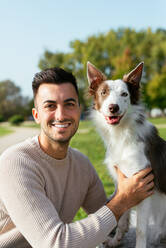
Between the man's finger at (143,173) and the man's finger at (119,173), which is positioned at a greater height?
the man's finger at (143,173)

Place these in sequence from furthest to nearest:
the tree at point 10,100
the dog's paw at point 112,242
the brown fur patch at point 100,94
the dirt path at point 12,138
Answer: the tree at point 10,100
the dirt path at point 12,138
the dog's paw at point 112,242
the brown fur patch at point 100,94

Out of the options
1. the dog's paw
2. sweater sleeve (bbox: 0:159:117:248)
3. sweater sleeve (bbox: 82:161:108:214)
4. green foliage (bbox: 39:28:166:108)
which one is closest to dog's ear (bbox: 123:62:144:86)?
sweater sleeve (bbox: 82:161:108:214)

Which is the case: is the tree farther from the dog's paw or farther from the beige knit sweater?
the beige knit sweater

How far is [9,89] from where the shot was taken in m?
57.4

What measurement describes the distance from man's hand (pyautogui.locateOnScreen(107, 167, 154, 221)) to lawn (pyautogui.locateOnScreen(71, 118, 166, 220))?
68 centimetres

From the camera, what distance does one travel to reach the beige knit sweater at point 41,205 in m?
1.86

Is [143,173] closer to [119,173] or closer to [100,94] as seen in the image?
[119,173]

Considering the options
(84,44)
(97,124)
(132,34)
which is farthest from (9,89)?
(97,124)

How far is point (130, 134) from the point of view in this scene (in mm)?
2500

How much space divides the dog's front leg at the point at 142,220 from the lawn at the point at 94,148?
696mm

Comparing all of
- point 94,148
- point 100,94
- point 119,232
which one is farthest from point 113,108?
point 94,148

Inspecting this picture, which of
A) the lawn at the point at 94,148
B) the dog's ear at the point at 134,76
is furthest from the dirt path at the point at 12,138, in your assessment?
the dog's ear at the point at 134,76

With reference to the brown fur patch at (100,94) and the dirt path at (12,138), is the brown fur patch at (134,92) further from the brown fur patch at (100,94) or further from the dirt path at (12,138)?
the dirt path at (12,138)

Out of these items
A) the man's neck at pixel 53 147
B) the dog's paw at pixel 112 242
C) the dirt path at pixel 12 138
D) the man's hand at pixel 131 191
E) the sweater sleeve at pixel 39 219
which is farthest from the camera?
the dirt path at pixel 12 138
